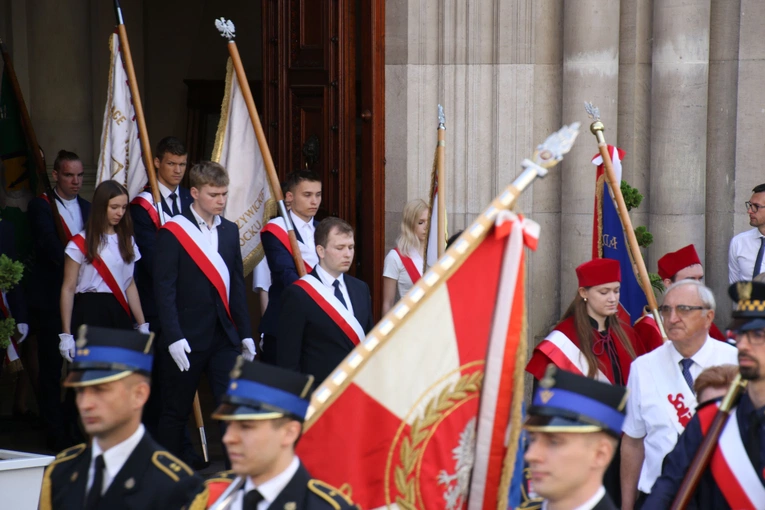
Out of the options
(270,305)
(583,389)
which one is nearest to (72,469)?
(583,389)

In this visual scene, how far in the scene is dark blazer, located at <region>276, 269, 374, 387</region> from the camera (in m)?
5.48

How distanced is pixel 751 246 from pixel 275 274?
2982mm

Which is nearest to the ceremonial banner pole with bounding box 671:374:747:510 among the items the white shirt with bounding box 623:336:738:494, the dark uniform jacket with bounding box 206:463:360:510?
the white shirt with bounding box 623:336:738:494

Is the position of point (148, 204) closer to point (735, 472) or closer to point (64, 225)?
point (64, 225)

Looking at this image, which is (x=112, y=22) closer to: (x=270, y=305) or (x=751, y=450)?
(x=270, y=305)

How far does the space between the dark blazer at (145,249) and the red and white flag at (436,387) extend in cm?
356

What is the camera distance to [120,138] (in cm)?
697

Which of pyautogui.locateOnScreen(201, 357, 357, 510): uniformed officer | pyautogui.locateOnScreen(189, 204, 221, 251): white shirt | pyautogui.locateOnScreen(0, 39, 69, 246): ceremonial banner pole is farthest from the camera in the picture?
pyautogui.locateOnScreen(0, 39, 69, 246): ceremonial banner pole

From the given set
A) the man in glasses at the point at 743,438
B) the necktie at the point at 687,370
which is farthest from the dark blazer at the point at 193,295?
the man in glasses at the point at 743,438

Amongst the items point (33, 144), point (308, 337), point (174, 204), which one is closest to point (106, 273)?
point (174, 204)

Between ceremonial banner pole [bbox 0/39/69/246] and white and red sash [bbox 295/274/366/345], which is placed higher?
ceremonial banner pole [bbox 0/39/69/246]

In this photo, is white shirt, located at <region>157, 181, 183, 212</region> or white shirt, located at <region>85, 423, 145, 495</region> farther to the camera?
white shirt, located at <region>157, 181, 183, 212</region>

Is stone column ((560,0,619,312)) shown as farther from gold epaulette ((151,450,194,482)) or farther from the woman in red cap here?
gold epaulette ((151,450,194,482))

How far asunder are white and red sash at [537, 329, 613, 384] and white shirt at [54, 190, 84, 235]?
144 inches
